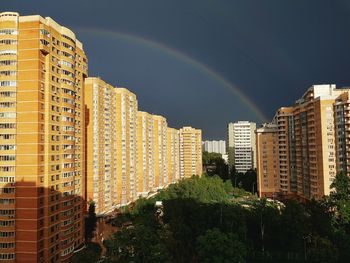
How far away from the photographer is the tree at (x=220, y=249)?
17.4 meters

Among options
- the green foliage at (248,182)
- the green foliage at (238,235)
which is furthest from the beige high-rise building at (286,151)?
the green foliage at (238,235)

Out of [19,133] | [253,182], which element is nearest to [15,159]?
[19,133]

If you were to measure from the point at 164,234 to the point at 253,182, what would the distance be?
35987mm

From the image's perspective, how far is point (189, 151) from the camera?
70188mm

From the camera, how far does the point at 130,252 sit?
19.1 m

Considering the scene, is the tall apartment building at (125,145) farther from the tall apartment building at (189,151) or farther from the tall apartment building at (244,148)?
the tall apartment building at (244,148)

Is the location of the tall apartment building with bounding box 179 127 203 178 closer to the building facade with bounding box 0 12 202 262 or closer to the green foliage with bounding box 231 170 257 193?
the green foliage with bounding box 231 170 257 193

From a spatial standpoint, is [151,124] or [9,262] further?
[151,124]

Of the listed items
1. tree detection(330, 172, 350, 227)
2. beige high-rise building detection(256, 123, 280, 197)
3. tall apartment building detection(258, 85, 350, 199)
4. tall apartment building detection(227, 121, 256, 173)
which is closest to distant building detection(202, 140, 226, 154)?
tall apartment building detection(227, 121, 256, 173)

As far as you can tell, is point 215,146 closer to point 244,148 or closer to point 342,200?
point 244,148

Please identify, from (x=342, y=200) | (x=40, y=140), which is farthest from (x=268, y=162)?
(x=40, y=140)

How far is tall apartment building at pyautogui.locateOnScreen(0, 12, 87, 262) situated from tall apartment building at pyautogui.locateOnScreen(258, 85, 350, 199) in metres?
25.0

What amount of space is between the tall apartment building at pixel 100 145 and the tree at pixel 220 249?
55.5ft

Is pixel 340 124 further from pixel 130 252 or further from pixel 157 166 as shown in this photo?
pixel 157 166
